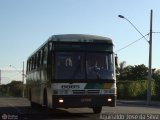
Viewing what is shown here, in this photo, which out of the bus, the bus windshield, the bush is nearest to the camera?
the bus

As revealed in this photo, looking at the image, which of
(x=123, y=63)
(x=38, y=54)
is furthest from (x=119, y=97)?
(x=38, y=54)

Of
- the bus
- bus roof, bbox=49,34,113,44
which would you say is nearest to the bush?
bus roof, bbox=49,34,113,44

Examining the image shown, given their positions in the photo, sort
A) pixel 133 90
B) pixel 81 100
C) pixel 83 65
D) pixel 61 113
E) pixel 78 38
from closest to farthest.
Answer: pixel 81 100 < pixel 83 65 < pixel 78 38 < pixel 61 113 < pixel 133 90

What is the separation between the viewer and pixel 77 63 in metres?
20.5

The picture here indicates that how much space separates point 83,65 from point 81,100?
1.45 meters

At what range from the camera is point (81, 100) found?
802 inches

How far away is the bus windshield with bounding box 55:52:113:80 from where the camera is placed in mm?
20328

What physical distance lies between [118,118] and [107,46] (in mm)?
3136

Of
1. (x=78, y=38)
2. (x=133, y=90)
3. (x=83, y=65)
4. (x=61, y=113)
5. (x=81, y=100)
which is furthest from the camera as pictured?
(x=133, y=90)

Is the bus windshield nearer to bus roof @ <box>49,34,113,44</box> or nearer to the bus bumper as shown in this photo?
bus roof @ <box>49,34,113,44</box>

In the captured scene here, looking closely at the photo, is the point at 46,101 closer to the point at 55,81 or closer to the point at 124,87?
the point at 55,81

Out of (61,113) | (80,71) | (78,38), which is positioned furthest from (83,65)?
(61,113)

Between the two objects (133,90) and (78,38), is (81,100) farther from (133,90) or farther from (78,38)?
(133,90)

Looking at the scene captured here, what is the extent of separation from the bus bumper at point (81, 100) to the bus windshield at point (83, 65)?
795 millimetres
